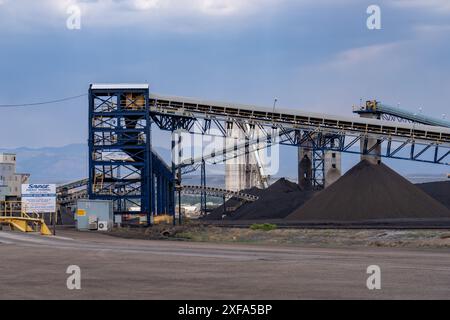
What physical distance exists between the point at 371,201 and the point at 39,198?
36.1m

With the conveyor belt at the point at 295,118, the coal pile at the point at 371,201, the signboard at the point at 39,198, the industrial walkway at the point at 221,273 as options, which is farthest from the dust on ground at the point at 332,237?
the conveyor belt at the point at 295,118

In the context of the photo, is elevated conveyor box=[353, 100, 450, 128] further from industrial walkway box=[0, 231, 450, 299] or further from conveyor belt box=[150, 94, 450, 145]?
industrial walkway box=[0, 231, 450, 299]

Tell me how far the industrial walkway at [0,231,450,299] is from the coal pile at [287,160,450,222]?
135ft

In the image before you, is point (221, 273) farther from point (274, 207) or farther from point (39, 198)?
point (274, 207)

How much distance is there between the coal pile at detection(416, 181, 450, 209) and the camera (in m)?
94.4

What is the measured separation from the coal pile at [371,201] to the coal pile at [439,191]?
1148 cm

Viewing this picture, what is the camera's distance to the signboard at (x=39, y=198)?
183 ft

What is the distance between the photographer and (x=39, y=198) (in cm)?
5628

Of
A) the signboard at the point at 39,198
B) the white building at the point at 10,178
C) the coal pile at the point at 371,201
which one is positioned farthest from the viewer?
the white building at the point at 10,178

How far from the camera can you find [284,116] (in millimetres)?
87875

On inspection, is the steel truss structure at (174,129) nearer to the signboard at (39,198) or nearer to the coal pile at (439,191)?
the coal pile at (439,191)

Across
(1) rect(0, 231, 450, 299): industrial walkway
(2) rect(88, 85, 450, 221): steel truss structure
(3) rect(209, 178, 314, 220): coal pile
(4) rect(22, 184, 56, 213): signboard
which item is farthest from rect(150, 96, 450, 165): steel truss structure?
→ (1) rect(0, 231, 450, 299): industrial walkway

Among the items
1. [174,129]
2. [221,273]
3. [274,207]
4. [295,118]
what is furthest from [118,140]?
[221,273]

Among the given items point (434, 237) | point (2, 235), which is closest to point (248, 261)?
point (434, 237)
